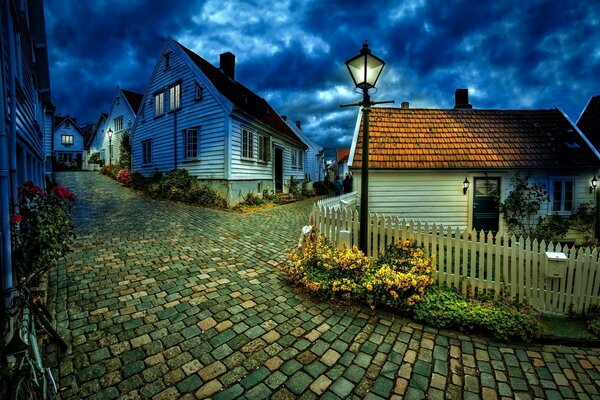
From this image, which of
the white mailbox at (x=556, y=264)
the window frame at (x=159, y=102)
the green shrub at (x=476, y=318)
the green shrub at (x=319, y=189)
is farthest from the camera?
the green shrub at (x=319, y=189)

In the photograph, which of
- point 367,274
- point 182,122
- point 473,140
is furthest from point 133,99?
point 367,274

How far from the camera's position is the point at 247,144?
590 inches

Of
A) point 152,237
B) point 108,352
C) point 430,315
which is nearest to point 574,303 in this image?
point 430,315

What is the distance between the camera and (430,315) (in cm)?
414

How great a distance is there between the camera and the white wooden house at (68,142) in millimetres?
40188

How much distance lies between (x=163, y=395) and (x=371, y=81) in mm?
5225

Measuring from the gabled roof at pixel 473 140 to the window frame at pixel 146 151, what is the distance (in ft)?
45.4

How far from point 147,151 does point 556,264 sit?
20.2m

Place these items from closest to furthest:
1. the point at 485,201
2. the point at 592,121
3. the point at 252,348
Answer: the point at 252,348, the point at 485,201, the point at 592,121

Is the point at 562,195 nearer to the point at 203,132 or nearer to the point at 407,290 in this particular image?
the point at 407,290

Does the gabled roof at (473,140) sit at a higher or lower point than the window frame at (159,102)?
lower

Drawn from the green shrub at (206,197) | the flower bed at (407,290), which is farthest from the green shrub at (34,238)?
the green shrub at (206,197)

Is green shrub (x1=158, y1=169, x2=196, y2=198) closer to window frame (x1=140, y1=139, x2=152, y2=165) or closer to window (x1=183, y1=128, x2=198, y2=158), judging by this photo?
window (x1=183, y1=128, x2=198, y2=158)

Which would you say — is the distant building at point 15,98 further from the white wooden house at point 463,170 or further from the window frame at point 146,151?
the white wooden house at point 463,170
